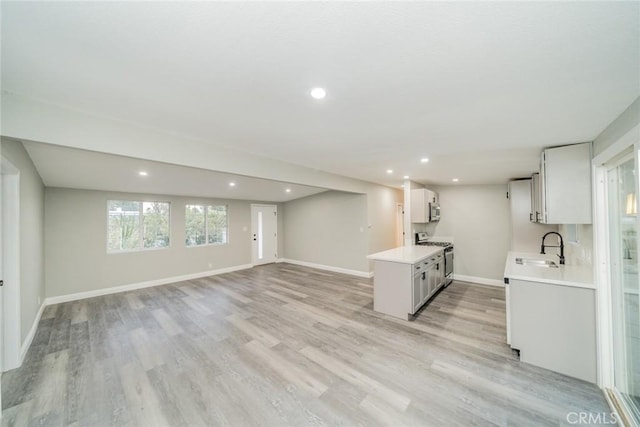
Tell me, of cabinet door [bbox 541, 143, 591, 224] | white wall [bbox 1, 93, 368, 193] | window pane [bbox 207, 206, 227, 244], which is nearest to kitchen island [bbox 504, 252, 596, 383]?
cabinet door [bbox 541, 143, 591, 224]

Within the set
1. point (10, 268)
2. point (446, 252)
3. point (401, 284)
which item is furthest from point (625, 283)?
point (10, 268)

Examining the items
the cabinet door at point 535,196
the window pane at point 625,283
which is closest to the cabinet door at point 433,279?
the cabinet door at point 535,196

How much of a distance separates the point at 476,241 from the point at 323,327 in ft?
14.3

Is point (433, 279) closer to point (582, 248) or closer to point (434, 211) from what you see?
point (434, 211)

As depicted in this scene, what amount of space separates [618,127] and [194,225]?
24.0 feet

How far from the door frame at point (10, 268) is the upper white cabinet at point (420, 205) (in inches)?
229

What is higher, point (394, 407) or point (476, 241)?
point (476, 241)

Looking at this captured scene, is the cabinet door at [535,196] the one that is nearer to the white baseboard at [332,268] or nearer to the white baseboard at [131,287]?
the white baseboard at [332,268]

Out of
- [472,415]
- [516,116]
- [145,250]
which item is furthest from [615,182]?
[145,250]

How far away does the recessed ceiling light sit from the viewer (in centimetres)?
158

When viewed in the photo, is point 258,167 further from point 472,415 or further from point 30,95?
point 472,415

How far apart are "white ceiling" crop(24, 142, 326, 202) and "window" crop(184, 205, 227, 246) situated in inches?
20.5

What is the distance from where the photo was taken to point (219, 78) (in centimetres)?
147

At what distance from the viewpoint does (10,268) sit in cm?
251
